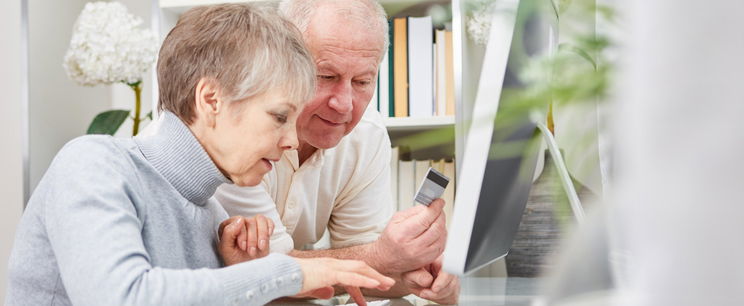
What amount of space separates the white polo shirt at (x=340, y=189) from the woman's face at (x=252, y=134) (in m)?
0.56

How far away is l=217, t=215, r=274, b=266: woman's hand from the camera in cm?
105

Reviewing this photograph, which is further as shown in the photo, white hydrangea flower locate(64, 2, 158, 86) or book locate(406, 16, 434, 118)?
book locate(406, 16, 434, 118)

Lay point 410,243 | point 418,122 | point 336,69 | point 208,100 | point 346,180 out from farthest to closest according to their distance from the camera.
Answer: point 418,122 → point 346,180 → point 336,69 → point 410,243 → point 208,100

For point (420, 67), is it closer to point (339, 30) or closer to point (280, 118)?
point (339, 30)

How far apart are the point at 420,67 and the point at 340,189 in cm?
64

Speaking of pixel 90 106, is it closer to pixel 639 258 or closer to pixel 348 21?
pixel 348 21

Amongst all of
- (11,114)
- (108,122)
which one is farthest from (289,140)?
(11,114)

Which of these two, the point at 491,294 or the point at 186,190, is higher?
the point at 186,190

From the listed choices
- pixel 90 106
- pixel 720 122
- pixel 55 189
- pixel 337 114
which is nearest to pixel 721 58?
pixel 720 122

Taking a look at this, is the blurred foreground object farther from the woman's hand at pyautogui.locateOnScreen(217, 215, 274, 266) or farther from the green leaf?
the green leaf

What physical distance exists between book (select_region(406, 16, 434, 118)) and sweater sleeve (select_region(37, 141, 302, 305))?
147 centimetres

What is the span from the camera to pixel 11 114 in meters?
2.40

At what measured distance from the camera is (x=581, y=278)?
252 mm

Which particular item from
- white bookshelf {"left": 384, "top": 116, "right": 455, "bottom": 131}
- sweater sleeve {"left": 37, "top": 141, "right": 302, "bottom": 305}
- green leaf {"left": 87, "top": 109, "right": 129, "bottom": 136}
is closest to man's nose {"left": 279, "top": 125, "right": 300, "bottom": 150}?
sweater sleeve {"left": 37, "top": 141, "right": 302, "bottom": 305}
